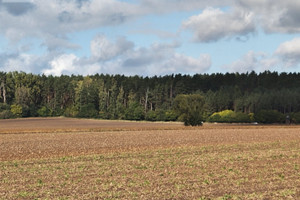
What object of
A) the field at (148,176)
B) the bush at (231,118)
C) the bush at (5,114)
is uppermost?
the bush at (5,114)

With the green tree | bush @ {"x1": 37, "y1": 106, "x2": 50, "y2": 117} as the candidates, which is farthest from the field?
bush @ {"x1": 37, "y1": 106, "x2": 50, "y2": 117}

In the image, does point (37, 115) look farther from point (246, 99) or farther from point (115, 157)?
point (115, 157)

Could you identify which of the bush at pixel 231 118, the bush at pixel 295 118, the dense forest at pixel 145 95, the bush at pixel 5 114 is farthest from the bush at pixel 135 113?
the bush at pixel 295 118

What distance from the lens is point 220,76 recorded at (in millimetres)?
165500

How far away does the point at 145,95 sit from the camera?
151 meters

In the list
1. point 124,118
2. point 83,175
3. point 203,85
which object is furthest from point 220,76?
point 83,175

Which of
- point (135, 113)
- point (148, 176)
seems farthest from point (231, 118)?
point (148, 176)

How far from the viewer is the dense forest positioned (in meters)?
126

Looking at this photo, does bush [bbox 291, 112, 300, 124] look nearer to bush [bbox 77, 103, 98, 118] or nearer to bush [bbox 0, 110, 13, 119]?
bush [bbox 77, 103, 98, 118]

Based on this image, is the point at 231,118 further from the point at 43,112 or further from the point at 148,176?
the point at 148,176

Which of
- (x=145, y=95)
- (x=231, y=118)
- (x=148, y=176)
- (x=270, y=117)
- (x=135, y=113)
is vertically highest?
(x=145, y=95)

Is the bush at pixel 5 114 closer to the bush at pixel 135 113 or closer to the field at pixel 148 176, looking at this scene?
the bush at pixel 135 113

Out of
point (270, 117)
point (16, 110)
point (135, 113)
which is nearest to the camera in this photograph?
point (270, 117)

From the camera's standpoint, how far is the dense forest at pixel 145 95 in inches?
4968
